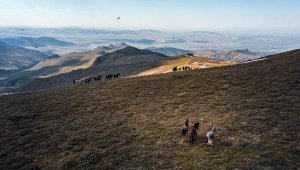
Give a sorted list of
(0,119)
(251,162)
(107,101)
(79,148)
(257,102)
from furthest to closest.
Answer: (107,101), (0,119), (257,102), (79,148), (251,162)

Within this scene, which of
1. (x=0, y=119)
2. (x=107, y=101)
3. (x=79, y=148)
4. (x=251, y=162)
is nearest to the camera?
(x=251, y=162)

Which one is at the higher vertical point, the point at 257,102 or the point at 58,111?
the point at 257,102

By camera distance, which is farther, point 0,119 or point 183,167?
point 0,119

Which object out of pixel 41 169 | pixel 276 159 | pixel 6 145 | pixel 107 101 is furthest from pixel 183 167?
pixel 107 101

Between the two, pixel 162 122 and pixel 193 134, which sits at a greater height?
pixel 193 134

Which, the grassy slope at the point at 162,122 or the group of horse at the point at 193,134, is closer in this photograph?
the grassy slope at the point at 162,122

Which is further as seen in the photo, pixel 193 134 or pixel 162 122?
pixel 162 122

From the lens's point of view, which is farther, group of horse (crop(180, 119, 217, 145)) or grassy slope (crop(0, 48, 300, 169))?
group of horse (crop(180, 119, 217, 145))

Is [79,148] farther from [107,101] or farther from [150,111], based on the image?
[107,101]
